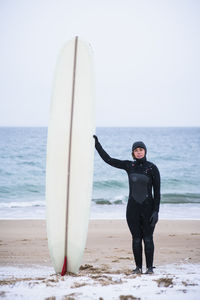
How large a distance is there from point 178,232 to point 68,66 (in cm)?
431

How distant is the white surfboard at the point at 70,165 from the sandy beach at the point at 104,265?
1.09ft

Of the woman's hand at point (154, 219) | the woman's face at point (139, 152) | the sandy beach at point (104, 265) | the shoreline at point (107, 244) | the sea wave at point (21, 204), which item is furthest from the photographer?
the sea wave at point (21, 204)

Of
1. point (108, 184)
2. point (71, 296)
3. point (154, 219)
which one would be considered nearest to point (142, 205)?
point (154, 219)

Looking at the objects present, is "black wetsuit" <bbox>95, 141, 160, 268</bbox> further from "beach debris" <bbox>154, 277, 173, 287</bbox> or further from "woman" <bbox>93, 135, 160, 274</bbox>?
"beach debris" <bbox>154, 277, 173, 287</bbox>

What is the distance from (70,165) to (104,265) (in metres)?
1.64

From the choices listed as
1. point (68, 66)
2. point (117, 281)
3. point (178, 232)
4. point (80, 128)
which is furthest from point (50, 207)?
point (178, 232)

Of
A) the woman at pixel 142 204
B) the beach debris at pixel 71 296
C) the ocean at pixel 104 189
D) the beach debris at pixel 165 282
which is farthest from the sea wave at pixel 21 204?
the beach debris at pixel 71 296

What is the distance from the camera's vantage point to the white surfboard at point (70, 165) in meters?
3.65

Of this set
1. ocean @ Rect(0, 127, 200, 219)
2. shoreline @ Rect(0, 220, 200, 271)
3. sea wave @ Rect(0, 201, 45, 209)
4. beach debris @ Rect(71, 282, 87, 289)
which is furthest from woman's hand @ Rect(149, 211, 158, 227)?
sea wave @ Rect(0, 201, 45, 209)

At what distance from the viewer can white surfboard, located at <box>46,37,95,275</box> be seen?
3654 millimetres

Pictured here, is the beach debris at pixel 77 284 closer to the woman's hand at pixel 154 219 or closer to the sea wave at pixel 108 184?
the woman's hand at pixel 154 219

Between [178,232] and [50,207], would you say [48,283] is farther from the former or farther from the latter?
[178,232]

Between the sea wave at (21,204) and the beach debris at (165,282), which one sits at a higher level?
the beach debris at (165,282)

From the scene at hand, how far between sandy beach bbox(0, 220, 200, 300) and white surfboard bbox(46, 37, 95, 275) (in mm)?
332
